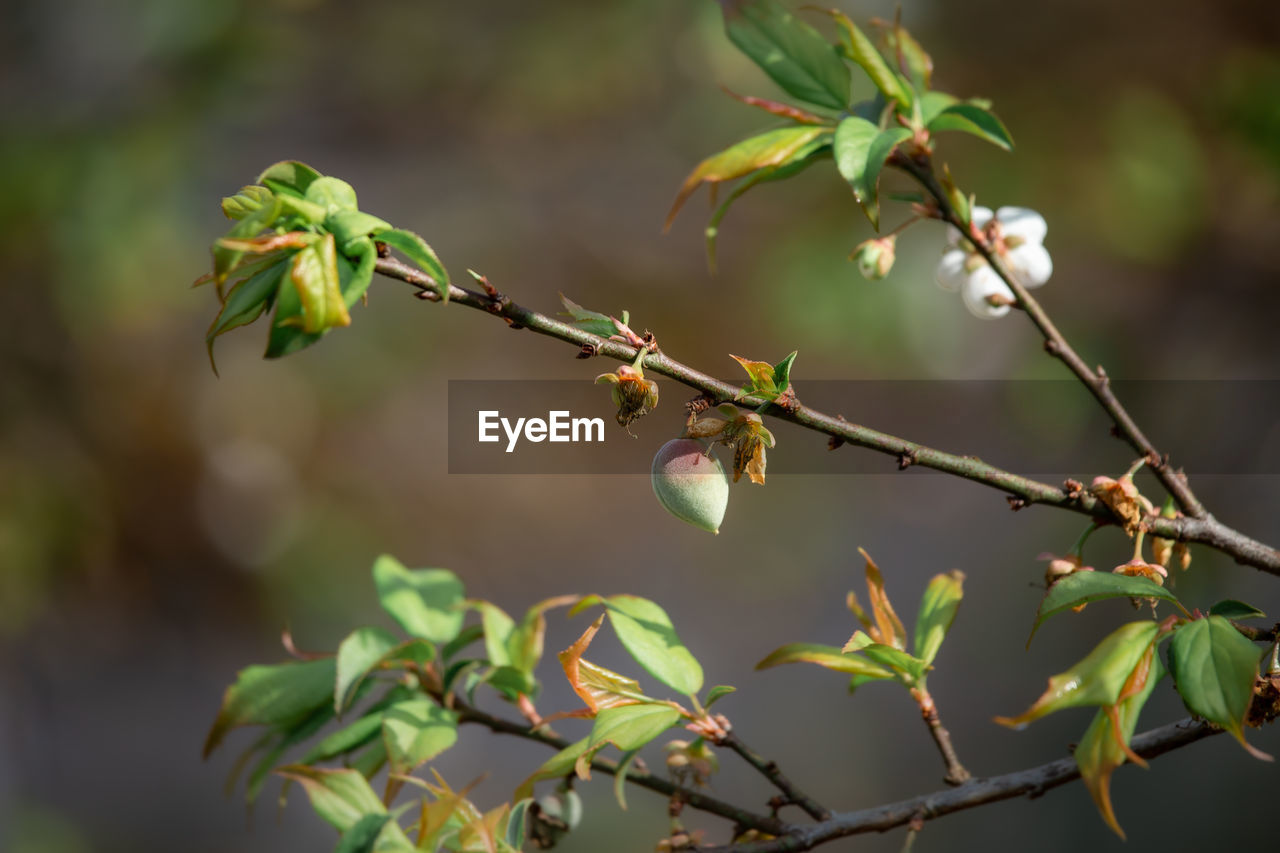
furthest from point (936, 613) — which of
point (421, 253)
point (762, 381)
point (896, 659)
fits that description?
point (421, 253)

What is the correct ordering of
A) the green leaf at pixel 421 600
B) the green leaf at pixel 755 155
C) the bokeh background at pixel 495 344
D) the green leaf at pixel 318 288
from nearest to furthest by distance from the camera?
the green leaf at pixel 318 288
the green leaf at pixel 755 155
the green leaf at pixel 421 600
the bokeh background at pixel 495 344

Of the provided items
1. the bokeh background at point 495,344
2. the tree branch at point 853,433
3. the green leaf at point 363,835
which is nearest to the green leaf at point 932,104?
the tree branch at point 853,433

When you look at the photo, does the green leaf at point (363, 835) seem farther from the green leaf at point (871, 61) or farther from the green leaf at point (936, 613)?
the green leaf at point (871, 61)

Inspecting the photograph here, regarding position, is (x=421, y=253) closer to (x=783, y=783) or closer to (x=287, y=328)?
(x=287, y=328)

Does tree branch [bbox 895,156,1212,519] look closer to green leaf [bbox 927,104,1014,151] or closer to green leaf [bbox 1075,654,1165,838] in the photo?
green leaf [bbox 927,104,1014,151]

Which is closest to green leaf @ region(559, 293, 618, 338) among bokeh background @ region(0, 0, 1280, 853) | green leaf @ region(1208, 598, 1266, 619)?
green leaf @ region(1208, 598, 1266, 619)
